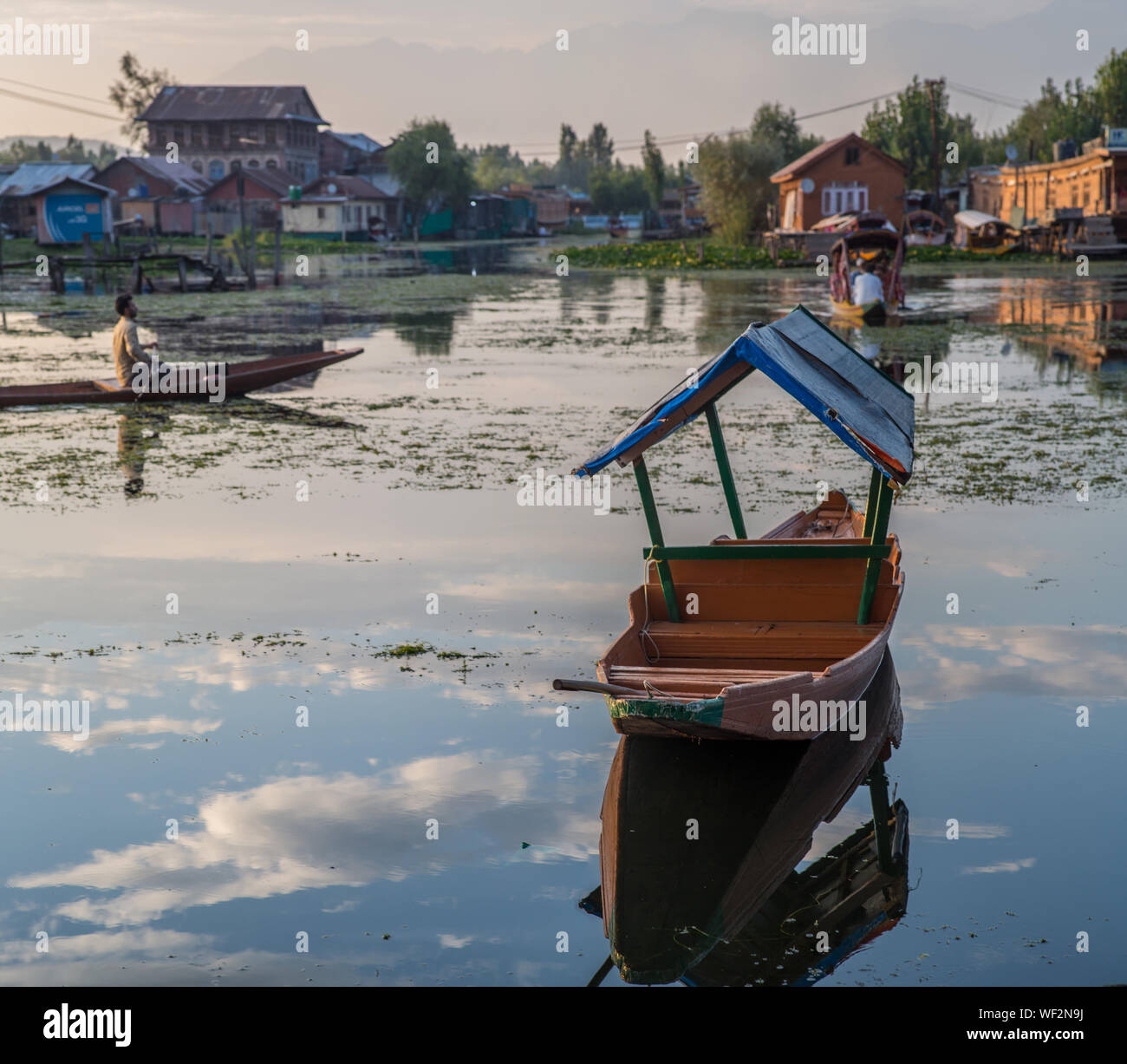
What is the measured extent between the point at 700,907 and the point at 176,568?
22.3 feet

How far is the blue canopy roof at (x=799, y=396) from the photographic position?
7.92 m

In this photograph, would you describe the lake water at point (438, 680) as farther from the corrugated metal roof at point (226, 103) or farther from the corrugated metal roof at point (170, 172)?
the corrugated metal roof at point (226, 103)

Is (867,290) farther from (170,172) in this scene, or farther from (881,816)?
(170,172)

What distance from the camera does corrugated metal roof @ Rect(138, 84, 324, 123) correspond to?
10388 centimetres

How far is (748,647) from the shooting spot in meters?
8.23

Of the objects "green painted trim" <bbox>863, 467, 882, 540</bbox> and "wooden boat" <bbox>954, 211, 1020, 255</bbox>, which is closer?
"green painted trim" <bbox>863, 467, 882, 540</bbox>

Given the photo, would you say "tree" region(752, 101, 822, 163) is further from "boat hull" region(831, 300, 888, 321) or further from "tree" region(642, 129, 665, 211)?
"boat hull" region(831, 300, 888, 321)

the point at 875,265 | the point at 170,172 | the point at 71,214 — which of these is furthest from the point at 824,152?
the point at 170,172

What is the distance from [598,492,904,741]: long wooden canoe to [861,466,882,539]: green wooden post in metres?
0.10

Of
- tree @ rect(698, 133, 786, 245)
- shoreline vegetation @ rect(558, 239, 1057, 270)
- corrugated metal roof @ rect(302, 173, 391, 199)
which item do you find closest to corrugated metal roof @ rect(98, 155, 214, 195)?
corrugated metal roof @ rect(302, 173, 391, 199)

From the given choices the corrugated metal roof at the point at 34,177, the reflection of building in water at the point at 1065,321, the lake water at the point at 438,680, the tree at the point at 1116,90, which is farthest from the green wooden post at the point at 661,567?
the tree at the point at 1116,90

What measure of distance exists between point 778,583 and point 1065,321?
2481cm

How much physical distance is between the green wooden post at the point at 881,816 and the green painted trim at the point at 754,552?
61.1 inches

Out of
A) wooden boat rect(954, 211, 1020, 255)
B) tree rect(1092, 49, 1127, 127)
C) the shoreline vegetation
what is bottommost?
the shoreline vegetation
